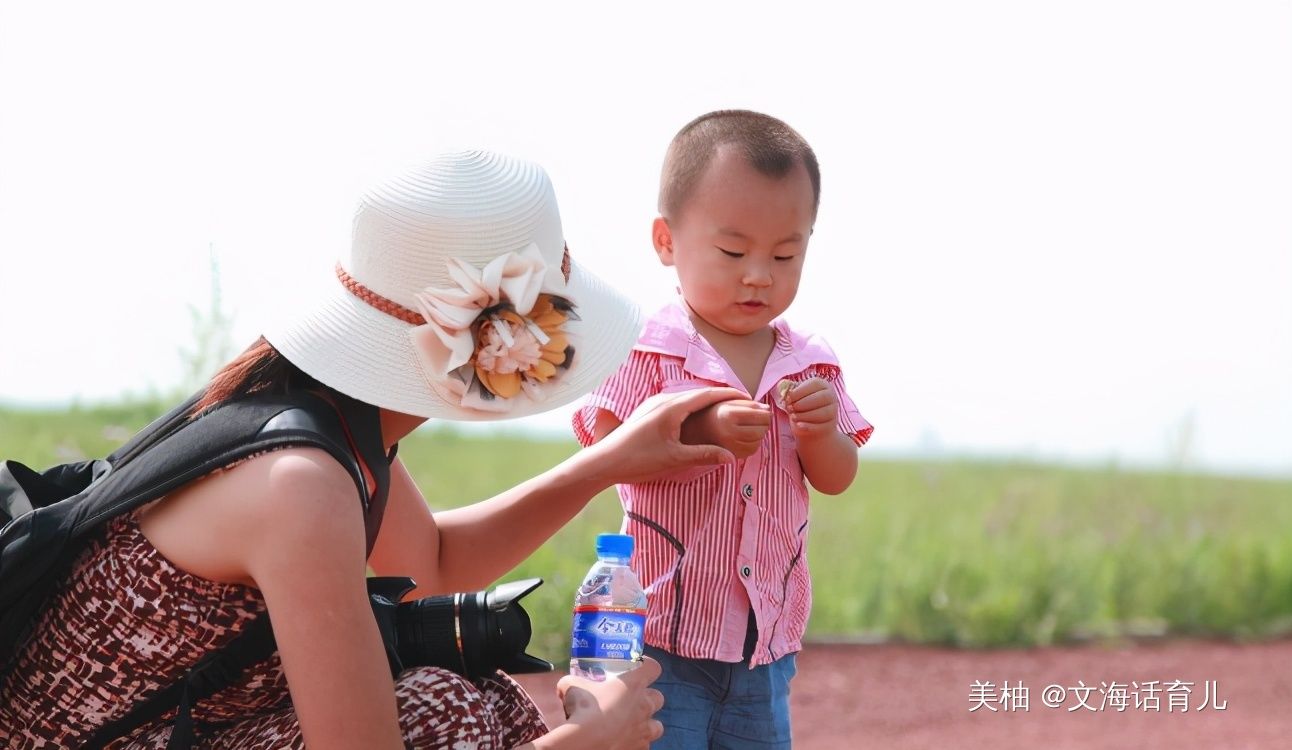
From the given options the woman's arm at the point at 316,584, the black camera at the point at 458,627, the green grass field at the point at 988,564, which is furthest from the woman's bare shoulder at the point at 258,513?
the green grass field at the point at 988,564

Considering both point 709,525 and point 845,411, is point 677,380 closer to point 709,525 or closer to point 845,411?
point 709,525

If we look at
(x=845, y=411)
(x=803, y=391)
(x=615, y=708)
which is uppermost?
(x=803, y=391)

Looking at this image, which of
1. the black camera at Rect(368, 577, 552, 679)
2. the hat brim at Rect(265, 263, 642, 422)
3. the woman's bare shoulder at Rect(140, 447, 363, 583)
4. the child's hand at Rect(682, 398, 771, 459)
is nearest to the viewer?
the woman's bare shoulder at Rect(140, 447, 363, 583)

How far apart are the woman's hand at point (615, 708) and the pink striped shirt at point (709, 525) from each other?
392 mm

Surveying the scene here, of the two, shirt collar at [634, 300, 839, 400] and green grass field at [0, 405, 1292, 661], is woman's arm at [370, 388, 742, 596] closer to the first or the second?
shirt collar at [634, 300, 839, 400]

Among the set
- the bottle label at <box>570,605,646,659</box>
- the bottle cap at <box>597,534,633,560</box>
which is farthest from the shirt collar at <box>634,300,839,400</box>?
the bottle label at <box>570,605,646,659</box>

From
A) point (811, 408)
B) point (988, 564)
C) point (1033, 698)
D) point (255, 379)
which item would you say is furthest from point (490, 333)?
point (988, 564)

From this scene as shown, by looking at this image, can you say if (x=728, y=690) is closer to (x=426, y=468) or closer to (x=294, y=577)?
(x=294, y=577)

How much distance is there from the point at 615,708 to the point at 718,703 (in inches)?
21.7

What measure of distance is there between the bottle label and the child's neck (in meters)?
0.65

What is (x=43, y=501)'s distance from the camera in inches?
87.2

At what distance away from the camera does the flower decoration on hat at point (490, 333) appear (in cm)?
209

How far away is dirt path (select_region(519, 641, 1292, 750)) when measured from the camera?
18.0 feet

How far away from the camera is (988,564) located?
7.42 m
